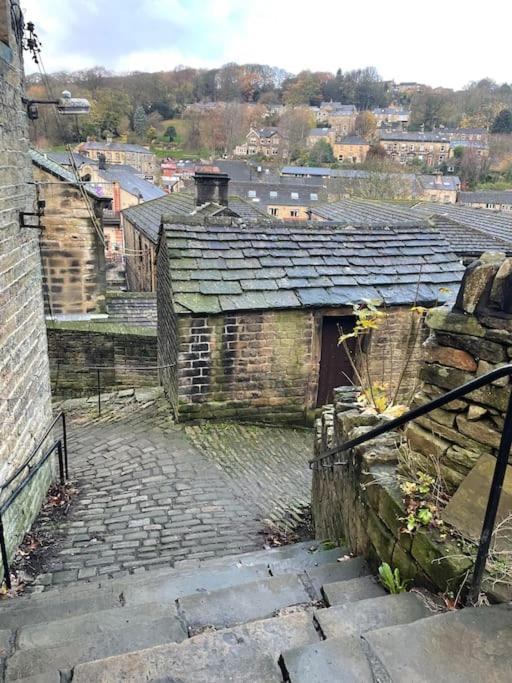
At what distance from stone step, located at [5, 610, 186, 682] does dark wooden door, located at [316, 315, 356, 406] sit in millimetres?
6924

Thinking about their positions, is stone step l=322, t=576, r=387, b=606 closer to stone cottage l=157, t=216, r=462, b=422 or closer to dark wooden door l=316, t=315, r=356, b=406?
stone cottage l=157, t=216, r=462, b=422

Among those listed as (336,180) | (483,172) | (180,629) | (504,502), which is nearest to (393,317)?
(504,502)

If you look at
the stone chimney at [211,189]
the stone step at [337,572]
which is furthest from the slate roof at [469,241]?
the stone step at [337,572]

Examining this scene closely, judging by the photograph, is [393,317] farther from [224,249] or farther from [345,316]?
[224,249]

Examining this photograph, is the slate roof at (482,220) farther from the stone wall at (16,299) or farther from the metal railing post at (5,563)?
the metal railing post at (5,563)

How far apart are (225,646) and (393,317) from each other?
806cm

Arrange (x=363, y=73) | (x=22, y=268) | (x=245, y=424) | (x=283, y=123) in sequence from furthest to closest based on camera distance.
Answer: (x=363, y=73)
(x=283, y=123)
(x=245, y=424)
(x=22, y=268)

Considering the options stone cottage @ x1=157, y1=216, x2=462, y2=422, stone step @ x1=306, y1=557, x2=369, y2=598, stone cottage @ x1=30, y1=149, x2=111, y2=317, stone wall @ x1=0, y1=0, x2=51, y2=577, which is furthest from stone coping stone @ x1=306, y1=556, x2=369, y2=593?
stone cottage @ x1=30, y1=149, x2=111, y2=317

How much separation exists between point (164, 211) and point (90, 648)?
23773 mm

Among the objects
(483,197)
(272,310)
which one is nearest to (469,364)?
(272,310)

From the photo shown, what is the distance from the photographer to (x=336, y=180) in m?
54.6

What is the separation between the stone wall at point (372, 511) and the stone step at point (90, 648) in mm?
1401

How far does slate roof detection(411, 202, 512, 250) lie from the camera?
18.5 metres

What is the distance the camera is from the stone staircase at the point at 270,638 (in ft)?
6.65
